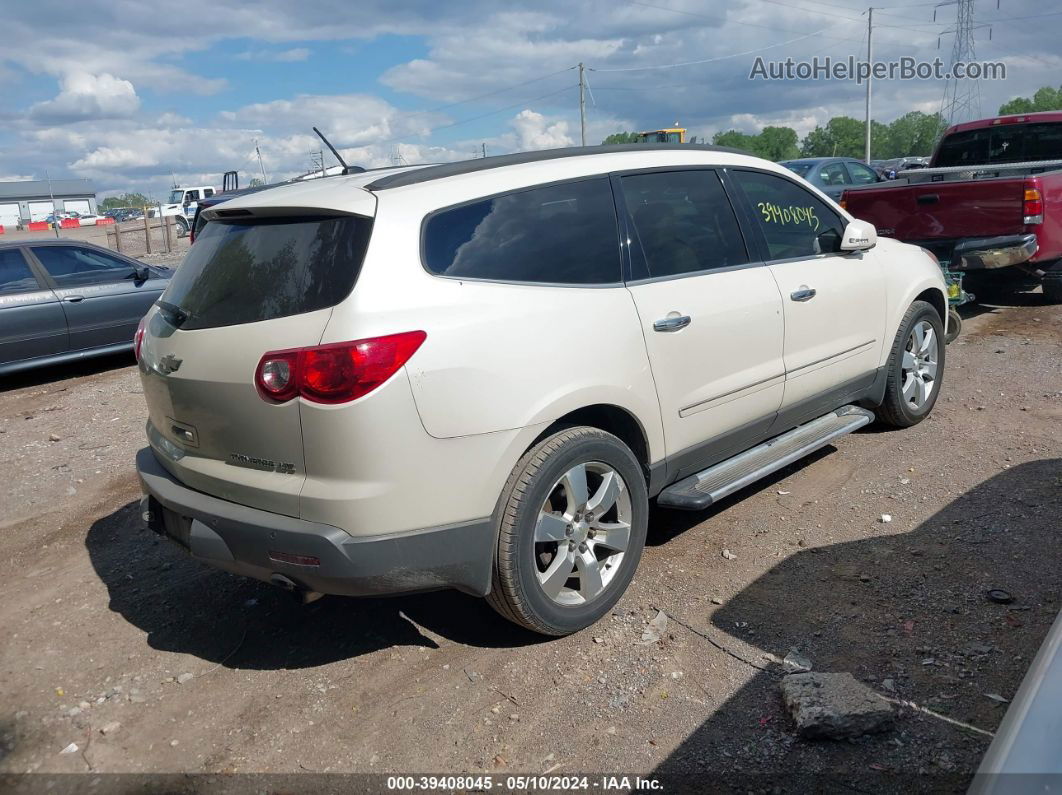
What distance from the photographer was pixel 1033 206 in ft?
26.4

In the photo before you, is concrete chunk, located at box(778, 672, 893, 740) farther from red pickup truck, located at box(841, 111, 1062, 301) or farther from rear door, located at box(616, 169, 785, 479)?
red pickup truck, located at box(841, 111, 1062, 301)

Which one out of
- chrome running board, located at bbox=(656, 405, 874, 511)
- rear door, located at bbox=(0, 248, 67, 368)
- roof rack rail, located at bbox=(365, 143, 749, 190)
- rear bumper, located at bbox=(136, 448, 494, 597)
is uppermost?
roof rack rail, located at bbox=(365, 143, 749, 190)

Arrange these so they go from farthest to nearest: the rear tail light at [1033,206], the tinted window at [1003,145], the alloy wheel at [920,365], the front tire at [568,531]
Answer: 1. the tinted window at [1003,145]
2. the rear tail light at [1033,206]
3. the alloy wheel at [920,365]
4. the front tire at [568,531]

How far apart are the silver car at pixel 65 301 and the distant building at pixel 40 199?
8136 cm

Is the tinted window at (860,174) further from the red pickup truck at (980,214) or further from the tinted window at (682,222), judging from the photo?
the tinted window at (682,222)

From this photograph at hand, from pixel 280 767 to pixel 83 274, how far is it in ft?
26.9

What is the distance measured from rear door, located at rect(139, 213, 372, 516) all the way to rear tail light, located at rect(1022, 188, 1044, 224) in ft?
23.9

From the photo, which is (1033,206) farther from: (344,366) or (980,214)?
(344,366)

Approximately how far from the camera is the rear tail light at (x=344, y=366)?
286cm

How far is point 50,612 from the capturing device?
417cm

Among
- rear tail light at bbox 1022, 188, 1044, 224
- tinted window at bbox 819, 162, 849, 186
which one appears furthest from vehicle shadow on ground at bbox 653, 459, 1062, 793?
tinted window at bbox 819, 162, 849, 186

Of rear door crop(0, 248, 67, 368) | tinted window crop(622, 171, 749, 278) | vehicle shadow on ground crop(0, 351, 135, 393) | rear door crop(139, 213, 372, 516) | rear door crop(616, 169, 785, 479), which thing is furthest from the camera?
vehicle shadow on ground crop(0, 351, 135, 393)

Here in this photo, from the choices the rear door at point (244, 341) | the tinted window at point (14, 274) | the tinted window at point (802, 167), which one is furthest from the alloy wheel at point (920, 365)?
the tinted window at point (802, 167)

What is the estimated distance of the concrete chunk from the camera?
2797mm
